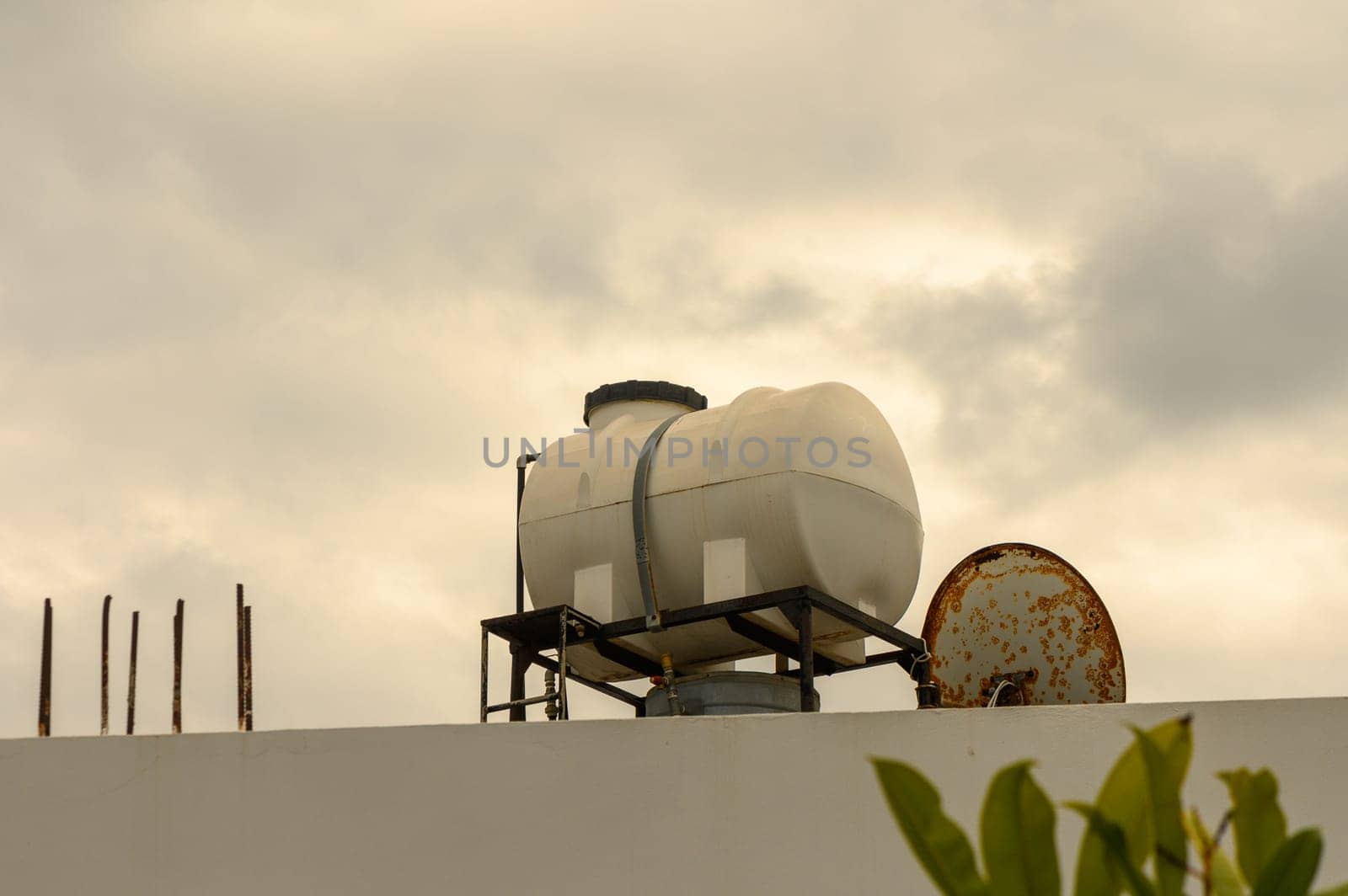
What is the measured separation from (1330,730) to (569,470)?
6114 mm

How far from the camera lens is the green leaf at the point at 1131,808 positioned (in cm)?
271

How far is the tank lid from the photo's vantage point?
13.2 meters

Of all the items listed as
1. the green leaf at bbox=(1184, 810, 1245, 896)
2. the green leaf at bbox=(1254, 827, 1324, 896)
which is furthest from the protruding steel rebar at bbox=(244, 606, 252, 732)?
the green leaf at bbox=(1254, 827, 1324, 896)

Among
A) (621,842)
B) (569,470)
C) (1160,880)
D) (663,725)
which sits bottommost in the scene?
(1160,880)

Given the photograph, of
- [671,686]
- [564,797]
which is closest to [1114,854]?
[564,797]

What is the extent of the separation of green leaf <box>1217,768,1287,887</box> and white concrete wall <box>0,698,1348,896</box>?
550 cm

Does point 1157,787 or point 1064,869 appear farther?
point 1064,869

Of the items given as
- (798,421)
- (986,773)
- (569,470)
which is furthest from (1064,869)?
(569,470)

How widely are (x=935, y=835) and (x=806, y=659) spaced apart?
344 inches

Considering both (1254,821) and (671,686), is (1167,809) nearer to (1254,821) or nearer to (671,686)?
(1254,821)

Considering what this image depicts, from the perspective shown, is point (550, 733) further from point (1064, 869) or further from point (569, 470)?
point (569, 470)

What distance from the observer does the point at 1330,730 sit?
8.38m

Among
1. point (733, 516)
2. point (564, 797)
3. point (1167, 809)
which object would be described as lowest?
point (1167, 809)

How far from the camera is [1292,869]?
8.40 ft
